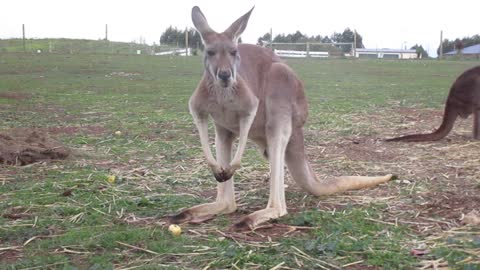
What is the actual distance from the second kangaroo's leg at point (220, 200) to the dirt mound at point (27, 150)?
2.08 meters

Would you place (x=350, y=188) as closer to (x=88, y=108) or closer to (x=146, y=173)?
(x=146, y=173)

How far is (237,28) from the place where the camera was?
333 centimetres

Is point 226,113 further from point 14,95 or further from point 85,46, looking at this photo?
point 85,46

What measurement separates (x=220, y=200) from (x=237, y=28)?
1.02 m

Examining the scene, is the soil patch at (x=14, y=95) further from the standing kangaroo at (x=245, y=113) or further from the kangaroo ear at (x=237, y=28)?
the kangaroo ear at (x=237, y=28)

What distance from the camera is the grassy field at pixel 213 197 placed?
2.61m

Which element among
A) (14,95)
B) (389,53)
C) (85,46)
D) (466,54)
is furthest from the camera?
(389,53)

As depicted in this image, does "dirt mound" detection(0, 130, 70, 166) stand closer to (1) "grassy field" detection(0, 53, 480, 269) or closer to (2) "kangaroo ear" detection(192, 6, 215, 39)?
(1) "grassy field" detection(0, 53, 480, 269)

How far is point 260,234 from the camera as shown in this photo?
9.84 feet

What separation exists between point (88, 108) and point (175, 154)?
445 centimetres

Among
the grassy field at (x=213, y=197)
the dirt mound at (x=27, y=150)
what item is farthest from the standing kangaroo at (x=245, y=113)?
the dirt mound at (x=27, y=150)

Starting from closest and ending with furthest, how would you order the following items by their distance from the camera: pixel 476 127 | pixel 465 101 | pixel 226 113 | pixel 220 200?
pixel 226 113, pixel 220 200, pixel 476 127, pixel 465 101

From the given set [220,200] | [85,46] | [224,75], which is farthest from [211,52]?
[85,46]

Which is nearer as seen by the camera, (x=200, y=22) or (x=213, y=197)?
(x=200, y=22)
